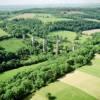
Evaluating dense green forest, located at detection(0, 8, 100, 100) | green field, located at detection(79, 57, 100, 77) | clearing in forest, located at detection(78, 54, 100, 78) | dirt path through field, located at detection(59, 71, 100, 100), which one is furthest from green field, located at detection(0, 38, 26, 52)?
dirt path through field, located at detection(59, 71, 100, 100)

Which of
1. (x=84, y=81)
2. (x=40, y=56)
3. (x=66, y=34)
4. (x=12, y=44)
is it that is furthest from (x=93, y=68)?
(x=66, y=34)

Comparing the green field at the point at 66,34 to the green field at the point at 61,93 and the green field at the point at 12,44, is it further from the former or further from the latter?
the green field at the point at 61,93

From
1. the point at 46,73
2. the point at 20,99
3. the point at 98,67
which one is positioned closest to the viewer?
the point at 20,99

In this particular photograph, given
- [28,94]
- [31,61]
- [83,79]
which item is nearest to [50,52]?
[31,61]

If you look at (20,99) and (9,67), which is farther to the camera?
(9,67)

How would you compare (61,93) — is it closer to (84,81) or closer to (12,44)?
(84,81)

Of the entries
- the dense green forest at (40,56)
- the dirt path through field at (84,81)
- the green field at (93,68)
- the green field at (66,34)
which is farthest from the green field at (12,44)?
the dirt path through field at (84,81)

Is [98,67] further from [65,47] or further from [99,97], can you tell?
[65,47]

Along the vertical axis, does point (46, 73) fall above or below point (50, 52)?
above
